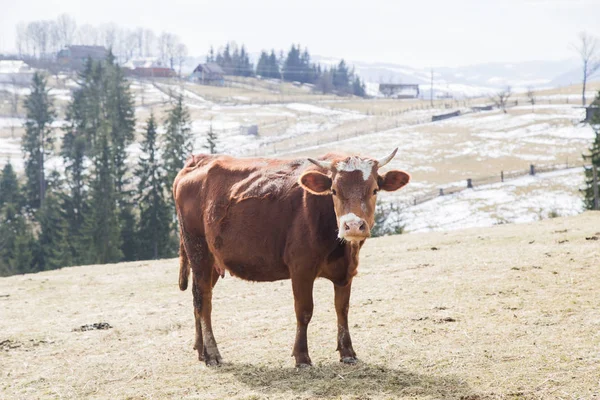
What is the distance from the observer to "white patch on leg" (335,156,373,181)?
26.7 ft

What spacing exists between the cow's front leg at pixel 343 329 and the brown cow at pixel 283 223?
0.04ft

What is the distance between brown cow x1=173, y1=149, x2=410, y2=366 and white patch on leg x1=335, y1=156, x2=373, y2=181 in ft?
0.04

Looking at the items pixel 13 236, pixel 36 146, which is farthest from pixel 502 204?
pixel 36 146

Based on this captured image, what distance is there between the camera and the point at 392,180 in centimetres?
867

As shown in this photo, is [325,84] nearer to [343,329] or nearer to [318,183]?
[343,329]

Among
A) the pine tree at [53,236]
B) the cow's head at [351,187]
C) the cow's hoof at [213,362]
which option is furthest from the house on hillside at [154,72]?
the cow's head at [351,187]

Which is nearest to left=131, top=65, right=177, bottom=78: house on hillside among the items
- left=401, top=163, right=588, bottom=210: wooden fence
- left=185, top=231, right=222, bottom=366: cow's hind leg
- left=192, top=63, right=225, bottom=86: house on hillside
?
left=192, top=63, right=225, bottom=86: house on hillside

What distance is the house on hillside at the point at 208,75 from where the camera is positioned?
569ft

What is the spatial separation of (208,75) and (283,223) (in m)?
171

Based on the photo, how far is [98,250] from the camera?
47.8 m

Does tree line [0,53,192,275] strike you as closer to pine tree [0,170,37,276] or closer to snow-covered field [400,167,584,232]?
pine tree [0,170,37,276]

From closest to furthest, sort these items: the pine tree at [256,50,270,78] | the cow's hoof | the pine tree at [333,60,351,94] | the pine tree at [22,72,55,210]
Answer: the cow's hoof < the pine tree at [22,72,55,210] < the pine tree at [333,60,351,94] < the pine tree at [256,50,270,78]

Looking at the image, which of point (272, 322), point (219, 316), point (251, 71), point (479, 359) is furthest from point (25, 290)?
point (251, 71)

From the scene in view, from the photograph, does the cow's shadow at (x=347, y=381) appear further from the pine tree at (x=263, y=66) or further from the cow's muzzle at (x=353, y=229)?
the pine tree at (x=263, y=66)
